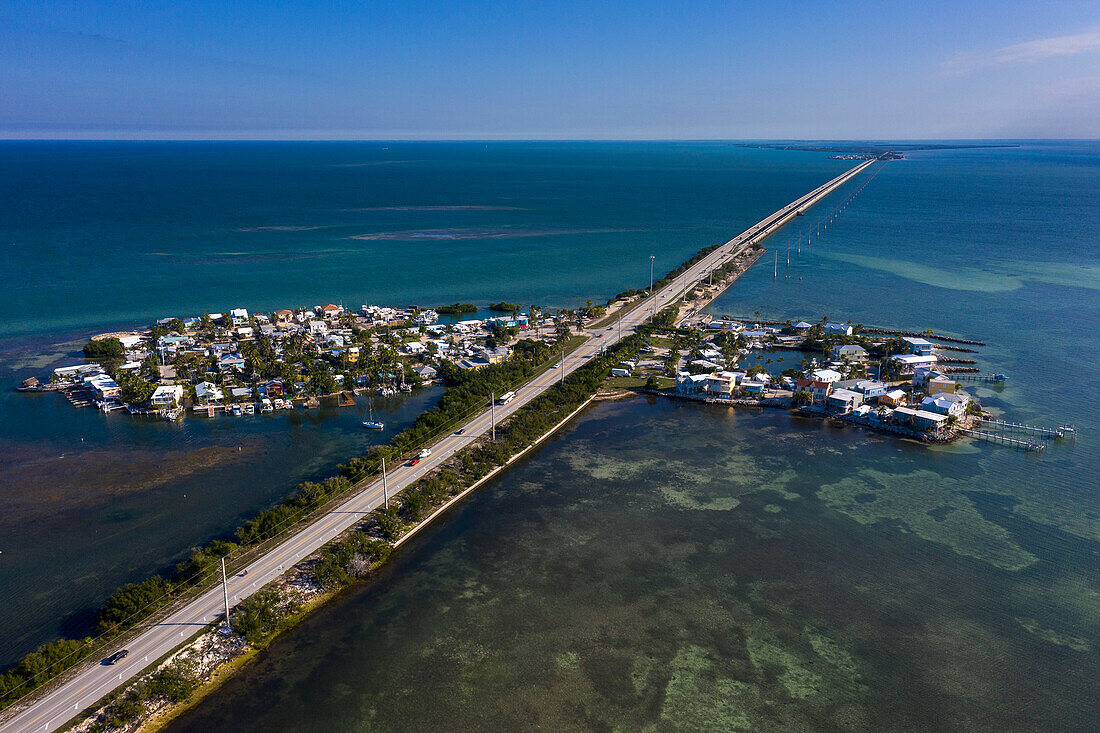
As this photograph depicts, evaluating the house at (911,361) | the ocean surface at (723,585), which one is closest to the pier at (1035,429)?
the ocean surface at (723,585)

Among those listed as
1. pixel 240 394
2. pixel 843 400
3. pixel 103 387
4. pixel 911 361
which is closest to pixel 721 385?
pixel 843 400

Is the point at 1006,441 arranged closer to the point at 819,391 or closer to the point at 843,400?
the point at 843,400

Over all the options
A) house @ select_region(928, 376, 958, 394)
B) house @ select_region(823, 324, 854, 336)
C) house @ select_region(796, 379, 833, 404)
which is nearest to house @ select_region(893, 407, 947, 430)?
house @ select_region(928, 376, 958, 394)

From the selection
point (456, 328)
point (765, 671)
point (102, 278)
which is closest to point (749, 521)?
point (765, 671)

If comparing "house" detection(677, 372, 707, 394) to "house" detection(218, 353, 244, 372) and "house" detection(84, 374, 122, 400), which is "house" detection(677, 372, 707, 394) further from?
"house" detection(84, 374, 122, 400)

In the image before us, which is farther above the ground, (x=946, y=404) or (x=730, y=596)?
(x=946, y=404)

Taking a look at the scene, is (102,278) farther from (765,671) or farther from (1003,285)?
(1003,285)

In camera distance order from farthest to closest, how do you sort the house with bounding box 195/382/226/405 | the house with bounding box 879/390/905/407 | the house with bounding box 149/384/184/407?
the house with bounding box 195/382/226/405 < the house with bounding box 149/384/184/407 < the house with bounding box 879/390/905/407

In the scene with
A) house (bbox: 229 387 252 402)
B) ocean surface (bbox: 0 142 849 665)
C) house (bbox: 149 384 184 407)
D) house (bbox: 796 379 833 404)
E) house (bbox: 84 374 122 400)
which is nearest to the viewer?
ocean surface (bbox: 0 142 849 665)
